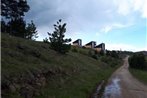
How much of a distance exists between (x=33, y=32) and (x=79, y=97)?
60.3m

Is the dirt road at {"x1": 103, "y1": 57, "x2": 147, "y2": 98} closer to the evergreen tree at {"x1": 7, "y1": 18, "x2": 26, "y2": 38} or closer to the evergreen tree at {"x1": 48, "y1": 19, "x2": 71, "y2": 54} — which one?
the evergreen tree at {"x1": 48, "y1": 19, "x2": 71, "y2": 54}

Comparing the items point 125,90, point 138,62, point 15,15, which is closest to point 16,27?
point 15,15

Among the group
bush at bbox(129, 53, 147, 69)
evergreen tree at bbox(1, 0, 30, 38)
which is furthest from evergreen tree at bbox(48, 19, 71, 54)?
bush at bbox(129, 53, 147, 69)

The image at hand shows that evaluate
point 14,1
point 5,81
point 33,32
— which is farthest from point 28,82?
point 33,32

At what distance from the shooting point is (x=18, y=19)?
60.3m

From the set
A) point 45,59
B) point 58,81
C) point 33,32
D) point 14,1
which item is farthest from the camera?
point 33,32

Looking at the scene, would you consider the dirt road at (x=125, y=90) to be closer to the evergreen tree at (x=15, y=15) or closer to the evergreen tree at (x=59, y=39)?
the evergreen tree at (x=59, y=39)

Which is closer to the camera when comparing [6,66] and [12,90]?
[12,90]

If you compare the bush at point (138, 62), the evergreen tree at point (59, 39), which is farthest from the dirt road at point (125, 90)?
the bush at point (138, 62)

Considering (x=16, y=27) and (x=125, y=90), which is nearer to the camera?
(x=125, y=90)

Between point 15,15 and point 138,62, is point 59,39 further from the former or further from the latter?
point 138,62

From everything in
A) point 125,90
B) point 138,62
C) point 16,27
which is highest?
point 16,27

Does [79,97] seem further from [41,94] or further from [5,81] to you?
[5,81]

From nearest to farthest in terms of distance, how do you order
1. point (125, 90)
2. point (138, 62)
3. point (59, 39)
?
point (125, 90)
point (59, 39)
point (138, 62)
